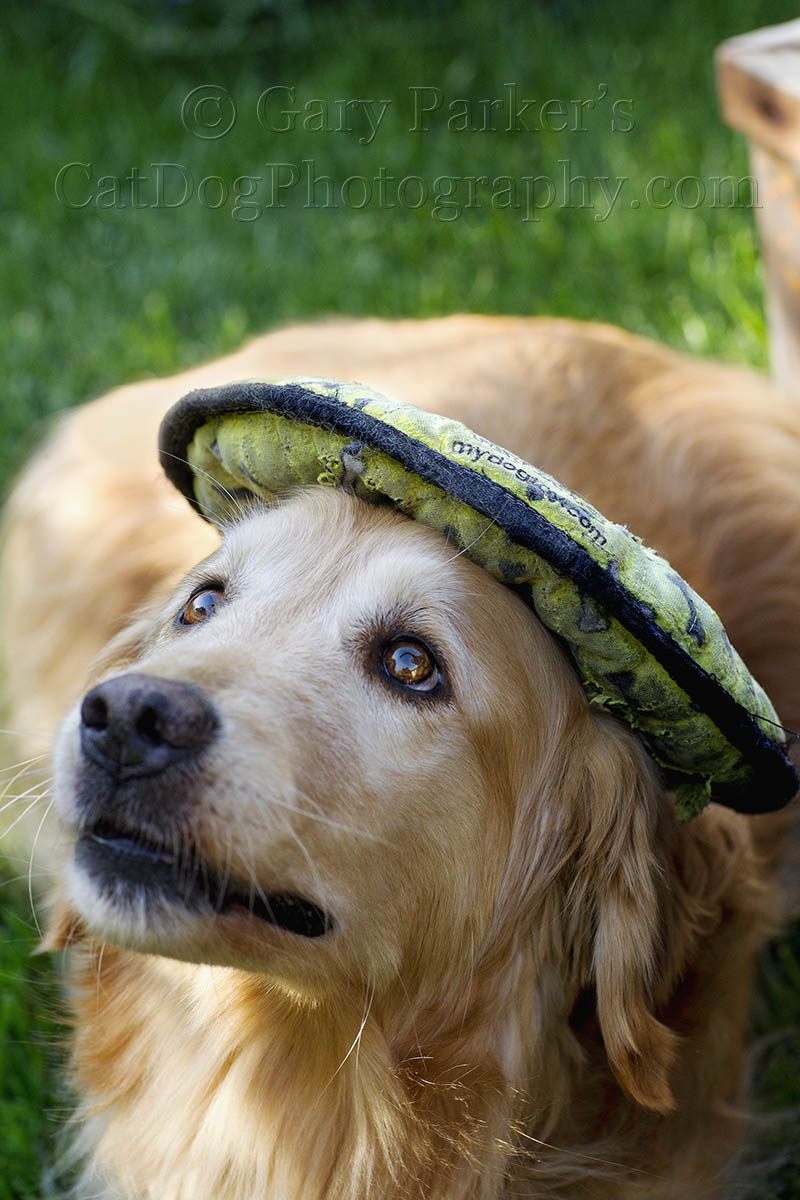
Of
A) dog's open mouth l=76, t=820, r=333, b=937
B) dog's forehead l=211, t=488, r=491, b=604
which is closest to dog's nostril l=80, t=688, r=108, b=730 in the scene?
dog's open mouth l=76, t=820, r=333, b=937

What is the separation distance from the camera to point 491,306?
5207 millimetres

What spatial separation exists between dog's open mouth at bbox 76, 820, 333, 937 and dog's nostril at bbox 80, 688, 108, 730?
17 cm

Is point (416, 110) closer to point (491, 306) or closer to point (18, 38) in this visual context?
point (491, 306)

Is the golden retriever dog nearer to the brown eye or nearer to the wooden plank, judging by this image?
the brown eye

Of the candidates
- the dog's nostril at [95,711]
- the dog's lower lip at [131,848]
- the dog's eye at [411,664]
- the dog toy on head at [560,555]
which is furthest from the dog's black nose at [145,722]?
the dog toy on head at [560,555]

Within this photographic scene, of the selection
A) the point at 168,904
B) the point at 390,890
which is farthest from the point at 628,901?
the point at 168,904

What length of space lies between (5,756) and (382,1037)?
217 cm

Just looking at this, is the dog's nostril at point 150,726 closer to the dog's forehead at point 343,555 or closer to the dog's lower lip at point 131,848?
the dog's lower lip at point 131,848

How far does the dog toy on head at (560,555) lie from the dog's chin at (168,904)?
23.4 inches

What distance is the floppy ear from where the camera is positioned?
207 centimetres

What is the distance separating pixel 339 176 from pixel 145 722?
4.70 m

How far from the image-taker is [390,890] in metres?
1.95

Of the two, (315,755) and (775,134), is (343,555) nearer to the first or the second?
(315,755)

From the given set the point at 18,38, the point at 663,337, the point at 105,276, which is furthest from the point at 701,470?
the point at 18,38
